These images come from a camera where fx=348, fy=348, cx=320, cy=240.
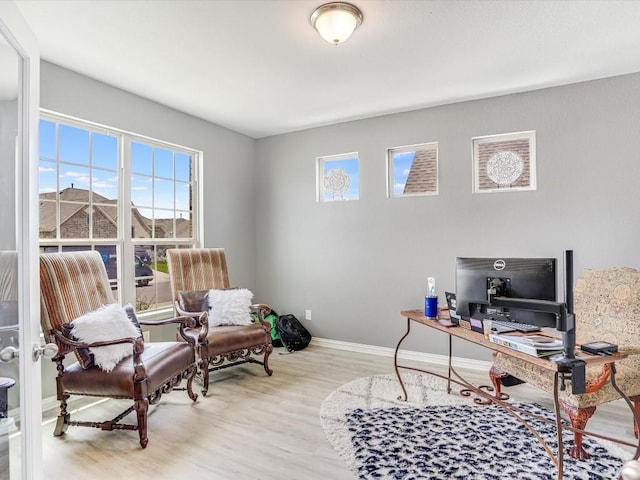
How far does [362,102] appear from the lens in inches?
141

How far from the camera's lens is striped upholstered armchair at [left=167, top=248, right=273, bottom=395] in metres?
2.99

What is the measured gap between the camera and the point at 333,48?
2.52 meters

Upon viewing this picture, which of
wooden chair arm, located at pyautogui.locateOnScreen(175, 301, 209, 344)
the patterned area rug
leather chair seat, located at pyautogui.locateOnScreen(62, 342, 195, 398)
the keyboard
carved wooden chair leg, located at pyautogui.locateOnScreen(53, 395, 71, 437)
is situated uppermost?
the keyboard

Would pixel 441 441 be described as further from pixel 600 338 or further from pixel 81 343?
pixel 81 343

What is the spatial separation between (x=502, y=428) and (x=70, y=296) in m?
3.09

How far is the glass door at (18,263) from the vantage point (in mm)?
A: 1126

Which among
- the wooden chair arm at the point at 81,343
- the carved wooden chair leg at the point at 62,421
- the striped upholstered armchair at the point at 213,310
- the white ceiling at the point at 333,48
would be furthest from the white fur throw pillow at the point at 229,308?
the white ceiling at the point at 333,48

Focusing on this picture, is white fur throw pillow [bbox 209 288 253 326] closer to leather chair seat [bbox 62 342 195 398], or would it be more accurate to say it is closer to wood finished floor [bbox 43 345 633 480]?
wood finished floor [bbox 43 345 633 480]

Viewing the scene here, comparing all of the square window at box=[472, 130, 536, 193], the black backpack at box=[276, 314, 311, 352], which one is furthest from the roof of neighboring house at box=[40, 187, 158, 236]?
the square window at box=[472, 130, 536, 193]

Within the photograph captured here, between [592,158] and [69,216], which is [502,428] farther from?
[69,216]

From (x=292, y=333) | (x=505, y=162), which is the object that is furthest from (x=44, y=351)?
(x=505, y=162)

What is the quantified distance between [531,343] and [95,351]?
8.39ft

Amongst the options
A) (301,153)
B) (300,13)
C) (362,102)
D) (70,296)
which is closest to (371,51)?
(300,13)

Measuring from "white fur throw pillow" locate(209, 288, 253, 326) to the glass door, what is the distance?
2077 mm
